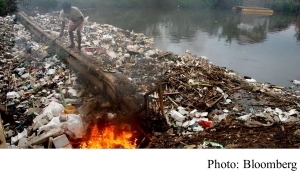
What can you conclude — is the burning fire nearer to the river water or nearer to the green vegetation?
the river water

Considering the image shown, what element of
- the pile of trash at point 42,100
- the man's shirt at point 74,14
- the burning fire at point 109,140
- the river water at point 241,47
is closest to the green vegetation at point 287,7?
the river water at point 241,47

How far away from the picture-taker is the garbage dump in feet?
8.93

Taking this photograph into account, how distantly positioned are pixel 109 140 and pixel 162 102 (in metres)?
0.79

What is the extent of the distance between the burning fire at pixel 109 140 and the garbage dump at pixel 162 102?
0.04 meters

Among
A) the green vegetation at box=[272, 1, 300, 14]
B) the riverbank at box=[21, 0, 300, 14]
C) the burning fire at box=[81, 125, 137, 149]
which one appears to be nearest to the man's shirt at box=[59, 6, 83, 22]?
the burning fire at box=[81, 125, 137, 149]

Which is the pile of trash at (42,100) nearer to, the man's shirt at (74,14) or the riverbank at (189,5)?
the man's shirt at (74,14)

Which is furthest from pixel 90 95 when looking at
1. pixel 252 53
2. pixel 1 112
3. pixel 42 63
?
pixel 252 53

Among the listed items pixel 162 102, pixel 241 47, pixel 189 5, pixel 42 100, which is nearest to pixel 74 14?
pixel 42 100

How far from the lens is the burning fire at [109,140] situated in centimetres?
262

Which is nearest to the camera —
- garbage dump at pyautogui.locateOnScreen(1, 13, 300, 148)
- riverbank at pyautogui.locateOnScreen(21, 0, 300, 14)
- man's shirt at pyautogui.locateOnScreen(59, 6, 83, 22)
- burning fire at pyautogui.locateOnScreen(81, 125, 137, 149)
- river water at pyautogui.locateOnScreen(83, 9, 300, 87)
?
burning fire at pyautogui.locateOnScreen(81, 125, 137, 149)

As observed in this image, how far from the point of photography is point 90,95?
3885 mm

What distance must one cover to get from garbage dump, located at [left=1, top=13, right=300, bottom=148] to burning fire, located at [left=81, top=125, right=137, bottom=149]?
4cm

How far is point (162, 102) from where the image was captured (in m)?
2.71
